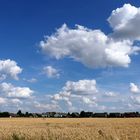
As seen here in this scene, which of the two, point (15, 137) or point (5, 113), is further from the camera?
point (5, 113)

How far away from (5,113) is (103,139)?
176882mm

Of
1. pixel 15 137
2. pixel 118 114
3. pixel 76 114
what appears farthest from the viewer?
pixel 76 114

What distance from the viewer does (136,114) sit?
164500 mm

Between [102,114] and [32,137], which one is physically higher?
[102,114]

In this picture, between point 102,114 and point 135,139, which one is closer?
point 135,139

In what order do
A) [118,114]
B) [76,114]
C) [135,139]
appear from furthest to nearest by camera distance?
[76,114]
[118,114]
[135,139]

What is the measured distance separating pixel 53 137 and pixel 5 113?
573 feet

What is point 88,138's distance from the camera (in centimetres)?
1551

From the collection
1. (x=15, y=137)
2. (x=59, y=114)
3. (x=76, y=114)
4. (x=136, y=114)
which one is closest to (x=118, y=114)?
(x=136, y=114)

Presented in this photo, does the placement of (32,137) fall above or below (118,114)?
below

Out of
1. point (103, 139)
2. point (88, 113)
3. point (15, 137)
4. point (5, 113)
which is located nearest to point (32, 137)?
point (15, 137)

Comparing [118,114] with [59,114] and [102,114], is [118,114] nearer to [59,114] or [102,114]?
[102,114]

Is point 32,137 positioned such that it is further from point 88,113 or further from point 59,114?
point 59,114

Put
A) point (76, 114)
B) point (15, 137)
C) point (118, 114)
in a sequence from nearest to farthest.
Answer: point (15, 137) → point (118, 114) → point (76, 114)
